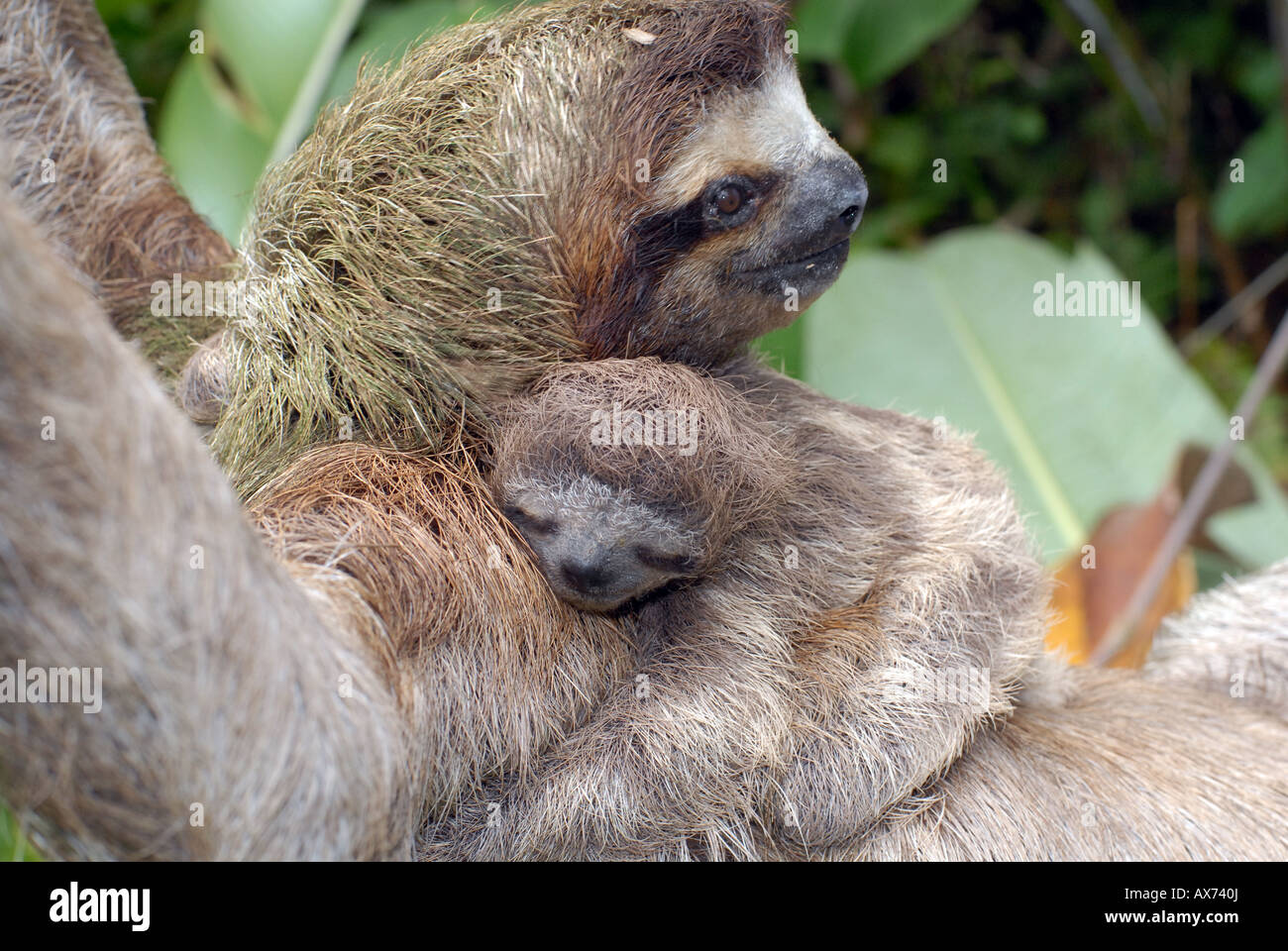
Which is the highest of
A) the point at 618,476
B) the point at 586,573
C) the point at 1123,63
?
the point at 1123,63

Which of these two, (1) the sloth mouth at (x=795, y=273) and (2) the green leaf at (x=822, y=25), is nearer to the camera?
(1) the sloth mouth at (x=795, y=273)

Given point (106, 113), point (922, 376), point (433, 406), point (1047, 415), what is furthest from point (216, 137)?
point (1047, 415)

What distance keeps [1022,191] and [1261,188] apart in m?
1.96

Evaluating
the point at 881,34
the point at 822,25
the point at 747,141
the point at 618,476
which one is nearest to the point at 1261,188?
the point at 881,34

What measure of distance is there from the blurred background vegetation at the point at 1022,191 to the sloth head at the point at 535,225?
2.73ft

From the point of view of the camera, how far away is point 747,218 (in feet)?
8.55

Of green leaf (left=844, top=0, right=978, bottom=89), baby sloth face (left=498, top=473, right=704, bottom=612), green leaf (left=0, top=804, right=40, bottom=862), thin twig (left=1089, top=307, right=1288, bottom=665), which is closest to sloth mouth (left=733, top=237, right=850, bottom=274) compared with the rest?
baby sloth face (left=498, top=473, right=704, bottom=612)

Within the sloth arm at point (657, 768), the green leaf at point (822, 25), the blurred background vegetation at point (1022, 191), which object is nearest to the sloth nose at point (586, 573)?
the sloth arm at point (657, 768)

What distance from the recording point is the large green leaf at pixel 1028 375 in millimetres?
5613

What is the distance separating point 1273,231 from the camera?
867 centimetres

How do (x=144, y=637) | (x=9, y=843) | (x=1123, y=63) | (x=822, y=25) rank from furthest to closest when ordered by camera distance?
(x=1123, y=63) < (x=822, y=25) < (x=9, y=843) < (x=144, y=637)

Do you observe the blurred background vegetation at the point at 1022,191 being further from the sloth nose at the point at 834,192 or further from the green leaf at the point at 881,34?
the sloth nose at the point at 834,192

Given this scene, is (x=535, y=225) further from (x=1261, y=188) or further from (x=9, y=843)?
(x=1261, y=188)

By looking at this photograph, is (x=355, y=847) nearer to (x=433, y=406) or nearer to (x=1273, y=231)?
(x=433, y=406)
